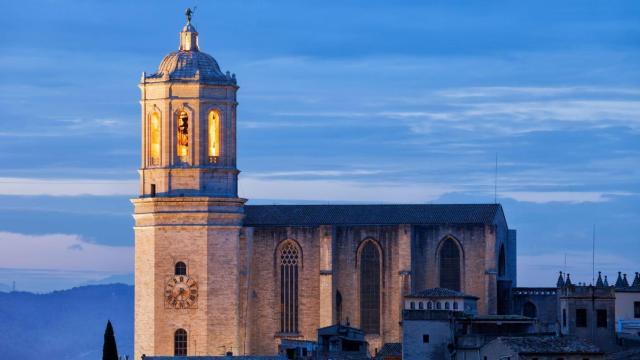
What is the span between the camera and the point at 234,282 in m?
153

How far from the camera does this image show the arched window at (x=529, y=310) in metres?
154

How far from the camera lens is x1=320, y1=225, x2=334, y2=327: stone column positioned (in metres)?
154

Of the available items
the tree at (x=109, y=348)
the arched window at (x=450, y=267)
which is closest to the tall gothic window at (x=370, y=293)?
the arched window at (x=450, y=267)

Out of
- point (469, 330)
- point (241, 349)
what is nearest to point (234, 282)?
point (241, 349)

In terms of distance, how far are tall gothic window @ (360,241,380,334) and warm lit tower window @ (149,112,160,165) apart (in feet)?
44.8

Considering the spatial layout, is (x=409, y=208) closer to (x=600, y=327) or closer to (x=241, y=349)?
(x=241, y=349)

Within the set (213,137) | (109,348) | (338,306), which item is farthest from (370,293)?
(109,348)

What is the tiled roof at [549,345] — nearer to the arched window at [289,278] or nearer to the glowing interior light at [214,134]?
the arched window at [289,278]

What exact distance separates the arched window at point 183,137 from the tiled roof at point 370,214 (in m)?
5.60

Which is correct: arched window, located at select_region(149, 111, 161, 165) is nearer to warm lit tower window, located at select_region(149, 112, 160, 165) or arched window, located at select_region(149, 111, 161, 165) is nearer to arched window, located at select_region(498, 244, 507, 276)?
warm lit tower window, located at select_region(149, 112, 160, 165)

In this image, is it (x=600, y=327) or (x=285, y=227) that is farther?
(x=285, y=227)

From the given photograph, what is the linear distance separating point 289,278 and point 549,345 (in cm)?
3645

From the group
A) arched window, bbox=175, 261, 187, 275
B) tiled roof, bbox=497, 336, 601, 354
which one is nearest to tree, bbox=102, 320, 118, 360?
arched window, bbox=175, 261, 187, 275

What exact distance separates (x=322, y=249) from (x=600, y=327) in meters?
26.5
